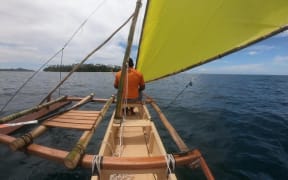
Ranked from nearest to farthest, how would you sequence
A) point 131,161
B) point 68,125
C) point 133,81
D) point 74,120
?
1. point 131,161
2. point 68,125
3. point 74,120
4. point 133,81

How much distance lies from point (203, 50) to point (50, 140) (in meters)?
7.26

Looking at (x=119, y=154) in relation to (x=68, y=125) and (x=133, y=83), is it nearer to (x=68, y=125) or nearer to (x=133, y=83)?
(x=68, y=125)

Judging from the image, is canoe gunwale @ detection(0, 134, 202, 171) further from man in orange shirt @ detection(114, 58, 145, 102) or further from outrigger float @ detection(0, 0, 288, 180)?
man in orange shirt @ detection(114, 58, 145, 102)

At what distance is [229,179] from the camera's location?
4.77m

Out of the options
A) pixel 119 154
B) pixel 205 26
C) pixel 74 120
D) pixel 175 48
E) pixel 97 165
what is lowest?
pixel 119 154

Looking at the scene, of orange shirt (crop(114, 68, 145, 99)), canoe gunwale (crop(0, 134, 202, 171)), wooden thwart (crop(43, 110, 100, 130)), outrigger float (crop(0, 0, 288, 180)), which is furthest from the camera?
orange shirt (crop(114, 68, 145, 99))

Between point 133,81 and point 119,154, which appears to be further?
point 133,81

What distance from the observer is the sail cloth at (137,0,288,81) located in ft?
7.67

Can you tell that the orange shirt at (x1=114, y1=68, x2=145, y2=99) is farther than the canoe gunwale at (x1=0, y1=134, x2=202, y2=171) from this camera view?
Yes

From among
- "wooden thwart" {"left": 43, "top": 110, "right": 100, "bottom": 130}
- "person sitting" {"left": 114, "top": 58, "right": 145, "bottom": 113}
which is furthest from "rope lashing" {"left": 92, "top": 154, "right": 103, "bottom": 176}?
"person sitting" {"left": 114, "top": 58, "right": 145, "bottom": 113}

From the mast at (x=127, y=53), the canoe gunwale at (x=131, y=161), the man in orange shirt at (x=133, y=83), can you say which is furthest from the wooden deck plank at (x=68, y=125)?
the man in orange shirt at (x=133, y=83)

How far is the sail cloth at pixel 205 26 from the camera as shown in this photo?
2338 millimetres

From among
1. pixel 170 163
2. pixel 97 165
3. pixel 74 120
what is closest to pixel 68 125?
pixel 74 120

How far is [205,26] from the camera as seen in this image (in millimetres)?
3047
